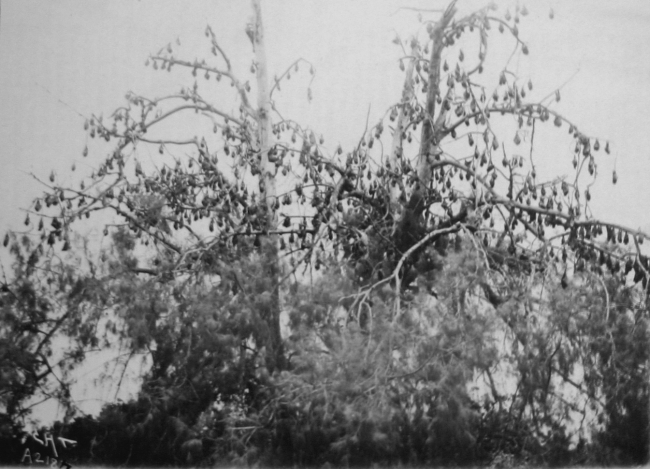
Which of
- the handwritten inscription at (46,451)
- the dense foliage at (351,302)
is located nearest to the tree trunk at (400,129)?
the dense foliage at (351,302)

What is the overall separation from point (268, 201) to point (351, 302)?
641 mm

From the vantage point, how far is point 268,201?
4277 millimetres

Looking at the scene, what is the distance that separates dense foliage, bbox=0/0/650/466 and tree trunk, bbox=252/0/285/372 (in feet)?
0.03

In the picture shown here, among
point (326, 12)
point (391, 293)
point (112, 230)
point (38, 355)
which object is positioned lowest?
point (38, 355)

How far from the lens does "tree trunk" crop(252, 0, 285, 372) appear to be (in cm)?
397

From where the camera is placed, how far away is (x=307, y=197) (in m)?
4.28

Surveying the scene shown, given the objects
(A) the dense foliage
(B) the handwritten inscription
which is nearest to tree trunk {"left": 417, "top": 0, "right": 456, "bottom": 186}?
(A) the dense foliage

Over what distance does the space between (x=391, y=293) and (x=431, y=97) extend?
1.00 m

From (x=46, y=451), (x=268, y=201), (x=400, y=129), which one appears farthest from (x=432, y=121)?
(x=46, y=451)

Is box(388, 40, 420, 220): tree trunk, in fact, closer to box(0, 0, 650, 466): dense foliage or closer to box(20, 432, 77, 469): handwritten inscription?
box(0, 0, 650, 466): dense foliage

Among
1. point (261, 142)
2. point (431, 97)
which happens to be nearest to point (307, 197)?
point (261, 142)

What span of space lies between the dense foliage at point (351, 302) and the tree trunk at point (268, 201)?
0.01m

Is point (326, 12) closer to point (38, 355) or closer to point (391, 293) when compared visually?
point (391, 293)

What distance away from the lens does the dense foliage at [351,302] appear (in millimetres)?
3883
